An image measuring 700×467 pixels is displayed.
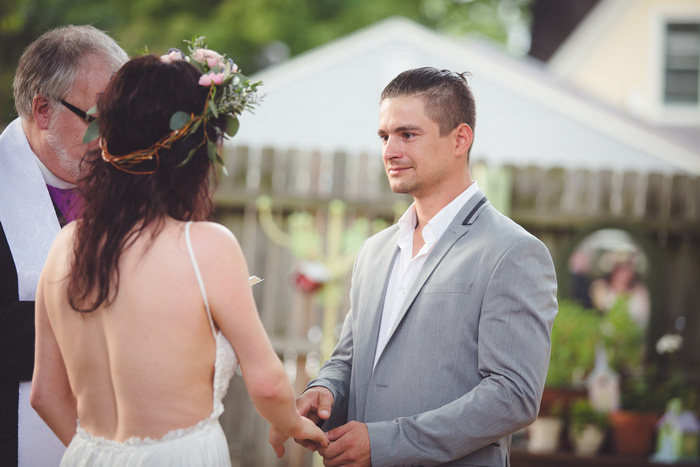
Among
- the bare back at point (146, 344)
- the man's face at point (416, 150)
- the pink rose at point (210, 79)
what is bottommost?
the bare back at point (146, 344)

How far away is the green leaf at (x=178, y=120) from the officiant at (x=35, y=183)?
2.08ft

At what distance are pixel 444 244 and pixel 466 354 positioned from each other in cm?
38

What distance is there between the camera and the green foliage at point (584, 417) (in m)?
5.40

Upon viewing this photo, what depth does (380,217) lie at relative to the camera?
252 inches

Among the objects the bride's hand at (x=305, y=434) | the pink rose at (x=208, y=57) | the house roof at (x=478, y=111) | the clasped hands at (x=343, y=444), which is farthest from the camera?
the house roof at (x=478, y=111)

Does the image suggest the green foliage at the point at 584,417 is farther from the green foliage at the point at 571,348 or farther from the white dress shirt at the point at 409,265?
the white dress shirt at the point at 409,265

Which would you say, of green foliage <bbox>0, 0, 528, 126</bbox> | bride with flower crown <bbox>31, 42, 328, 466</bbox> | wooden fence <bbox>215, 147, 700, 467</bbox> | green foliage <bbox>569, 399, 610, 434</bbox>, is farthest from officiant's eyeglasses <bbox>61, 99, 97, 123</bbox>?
green foliage <bbox>0, 0, 528, 126</bbox>

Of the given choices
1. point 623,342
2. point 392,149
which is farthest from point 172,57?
point 623,342

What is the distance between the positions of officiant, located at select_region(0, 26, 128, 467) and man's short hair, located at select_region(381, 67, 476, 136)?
1016 millimetres

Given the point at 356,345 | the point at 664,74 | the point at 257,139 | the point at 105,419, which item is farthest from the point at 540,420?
the point at 664,74

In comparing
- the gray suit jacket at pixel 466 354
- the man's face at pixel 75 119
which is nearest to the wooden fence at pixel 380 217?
the man's face at pixel 75 119

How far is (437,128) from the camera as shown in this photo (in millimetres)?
2684

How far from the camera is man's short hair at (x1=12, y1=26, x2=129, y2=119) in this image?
2.64 metres

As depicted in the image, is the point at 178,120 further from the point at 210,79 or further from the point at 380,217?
the point at 380,217
